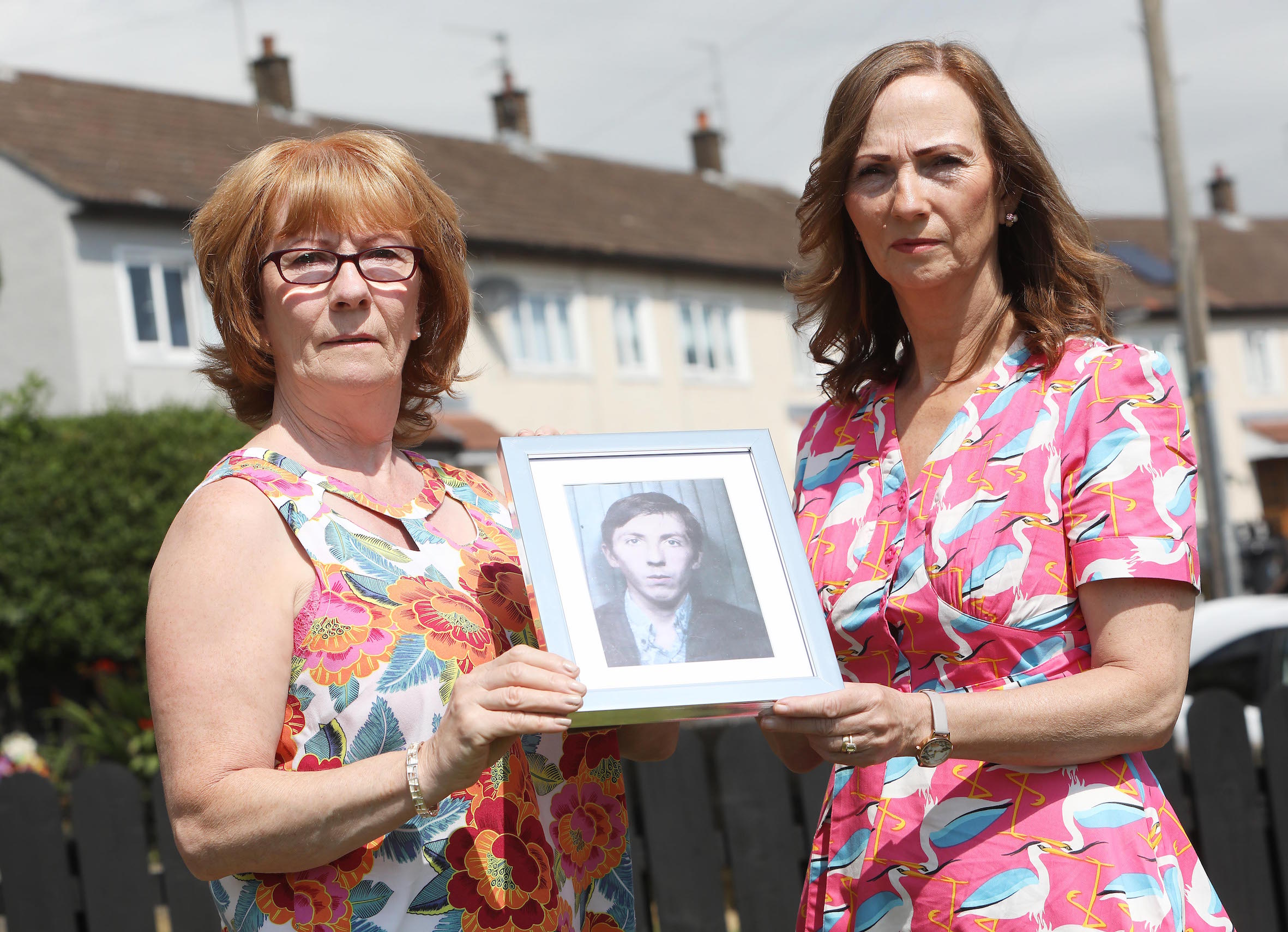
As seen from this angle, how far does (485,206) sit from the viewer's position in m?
25.0

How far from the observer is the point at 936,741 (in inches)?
81.0

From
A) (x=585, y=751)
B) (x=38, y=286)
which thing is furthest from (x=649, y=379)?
(x=585, y=751)

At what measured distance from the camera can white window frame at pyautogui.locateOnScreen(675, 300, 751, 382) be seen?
88.0ft

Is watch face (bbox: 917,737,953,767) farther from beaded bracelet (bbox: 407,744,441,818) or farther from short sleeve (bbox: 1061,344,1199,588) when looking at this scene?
beaded bracelet (bbox: 407,744,441,818)

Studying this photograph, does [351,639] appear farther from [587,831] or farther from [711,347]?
[711,347]

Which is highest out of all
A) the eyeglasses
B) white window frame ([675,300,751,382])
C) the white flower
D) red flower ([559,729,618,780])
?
white window frame ([675,300,751,382])

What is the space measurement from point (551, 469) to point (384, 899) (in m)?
0.79

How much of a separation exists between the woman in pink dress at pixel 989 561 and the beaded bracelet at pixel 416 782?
555 millimetres

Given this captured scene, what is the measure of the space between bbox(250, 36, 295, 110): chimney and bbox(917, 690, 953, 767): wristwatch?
25978 mm

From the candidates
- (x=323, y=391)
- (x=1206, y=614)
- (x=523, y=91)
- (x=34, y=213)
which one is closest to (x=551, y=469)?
(x=323, y=391)

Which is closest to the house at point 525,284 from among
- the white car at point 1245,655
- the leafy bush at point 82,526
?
the leafy bush at point 82,526

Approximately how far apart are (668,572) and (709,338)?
83.9 ft

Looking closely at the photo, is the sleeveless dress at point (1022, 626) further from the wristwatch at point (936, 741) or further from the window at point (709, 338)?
the window at point (709, 338)

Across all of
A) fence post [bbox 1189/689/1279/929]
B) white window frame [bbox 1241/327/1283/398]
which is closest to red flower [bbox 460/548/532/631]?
fence post [bbox 1189/689/1279/929]
